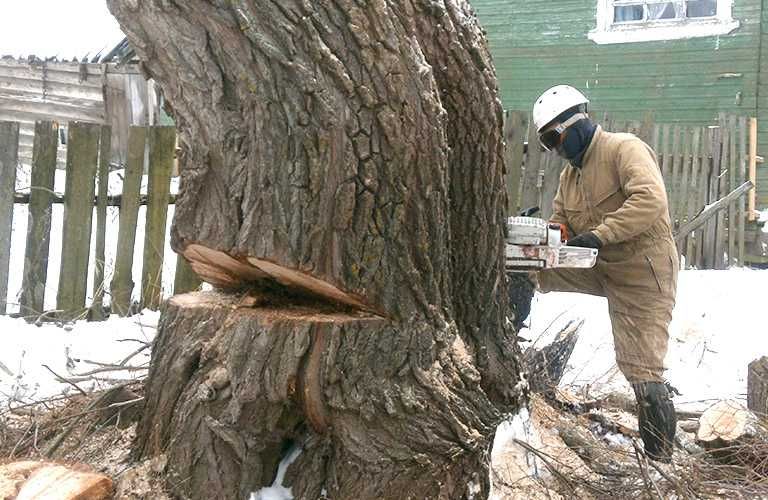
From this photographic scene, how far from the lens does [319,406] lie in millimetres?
2824

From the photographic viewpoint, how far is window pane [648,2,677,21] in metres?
12.4

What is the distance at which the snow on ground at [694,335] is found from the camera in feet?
20.0

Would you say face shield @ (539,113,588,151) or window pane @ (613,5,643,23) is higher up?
window pane @ (613,5,643,23)

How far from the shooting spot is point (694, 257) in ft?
31.3

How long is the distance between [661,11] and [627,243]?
938cm

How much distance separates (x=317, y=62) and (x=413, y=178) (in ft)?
1.72

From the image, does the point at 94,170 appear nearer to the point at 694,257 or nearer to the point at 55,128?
the point at 55,128

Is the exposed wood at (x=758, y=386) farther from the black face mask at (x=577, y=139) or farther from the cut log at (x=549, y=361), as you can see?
the black face mask at (x=577, y=139)

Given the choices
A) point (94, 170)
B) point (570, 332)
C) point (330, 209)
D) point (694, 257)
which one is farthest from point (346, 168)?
point (694, 257)

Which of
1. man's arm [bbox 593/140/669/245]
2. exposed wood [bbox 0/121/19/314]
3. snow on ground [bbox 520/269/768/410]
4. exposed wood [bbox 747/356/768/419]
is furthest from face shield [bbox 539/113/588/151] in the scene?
exposed wood [bbox 0/121/19/314]

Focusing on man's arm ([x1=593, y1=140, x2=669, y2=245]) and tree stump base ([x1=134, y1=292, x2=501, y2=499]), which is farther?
man's arm ([x1=593, y1=140, x2=669, y2=245])

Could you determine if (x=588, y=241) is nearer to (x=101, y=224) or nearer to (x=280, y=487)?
(x=280, y=487)

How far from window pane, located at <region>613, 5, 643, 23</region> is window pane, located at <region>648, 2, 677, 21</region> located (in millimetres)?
156

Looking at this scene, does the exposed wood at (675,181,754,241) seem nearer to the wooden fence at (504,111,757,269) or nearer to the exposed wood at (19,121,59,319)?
the wooden fence at (504,111,757,269)
